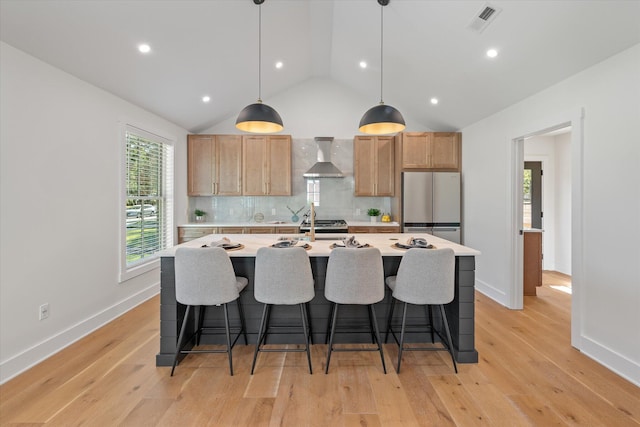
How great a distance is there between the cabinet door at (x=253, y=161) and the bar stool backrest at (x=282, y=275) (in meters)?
A: 2.89

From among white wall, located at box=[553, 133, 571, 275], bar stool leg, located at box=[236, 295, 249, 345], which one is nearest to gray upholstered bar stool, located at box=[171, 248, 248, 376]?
bar stool leg, located at box=[236, 295, 249, 345]

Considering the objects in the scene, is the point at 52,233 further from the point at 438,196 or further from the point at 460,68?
the point at 438,196

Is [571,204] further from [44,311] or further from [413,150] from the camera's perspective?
[44,311]

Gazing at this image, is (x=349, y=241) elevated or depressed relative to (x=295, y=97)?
depressed

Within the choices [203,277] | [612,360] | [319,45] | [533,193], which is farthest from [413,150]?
[203,277]

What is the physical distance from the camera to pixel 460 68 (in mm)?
3244

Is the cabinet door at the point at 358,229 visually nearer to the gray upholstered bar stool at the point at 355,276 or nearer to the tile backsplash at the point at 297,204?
the tile backsplash at the point at 297,204

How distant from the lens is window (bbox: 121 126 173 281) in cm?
355

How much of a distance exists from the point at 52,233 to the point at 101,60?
1624 mm

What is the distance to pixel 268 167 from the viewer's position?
4.89 meters

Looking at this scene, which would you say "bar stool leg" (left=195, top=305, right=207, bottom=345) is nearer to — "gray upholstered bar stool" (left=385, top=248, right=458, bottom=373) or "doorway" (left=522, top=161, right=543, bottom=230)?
"gray upholstered bar stool" (left=385, top=248, right=458, bottom=373)

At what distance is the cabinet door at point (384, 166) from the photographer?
194 inches

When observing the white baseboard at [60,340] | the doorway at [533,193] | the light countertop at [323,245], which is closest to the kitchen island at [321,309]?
the light countertop at [323,245]

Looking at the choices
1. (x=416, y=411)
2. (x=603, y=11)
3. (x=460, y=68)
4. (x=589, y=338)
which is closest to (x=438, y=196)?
(x=460, y=68)
